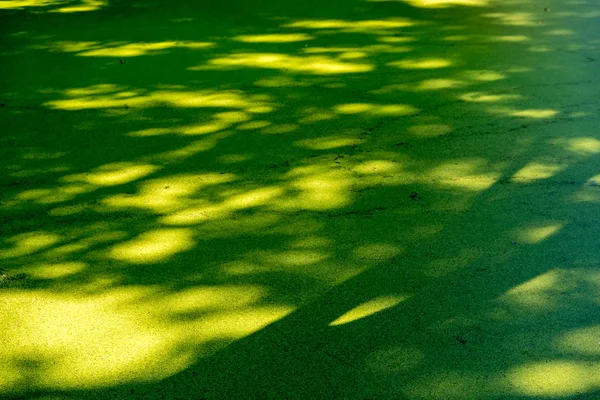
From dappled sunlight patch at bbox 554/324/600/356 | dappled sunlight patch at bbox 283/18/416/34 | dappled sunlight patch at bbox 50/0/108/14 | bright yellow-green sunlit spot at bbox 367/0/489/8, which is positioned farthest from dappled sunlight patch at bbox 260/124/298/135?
dappled sunlight patch at bbox 50/0/108/14

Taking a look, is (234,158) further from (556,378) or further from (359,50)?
(556,378)

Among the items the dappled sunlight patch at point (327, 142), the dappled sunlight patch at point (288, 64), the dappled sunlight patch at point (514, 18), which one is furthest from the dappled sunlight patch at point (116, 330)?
the dappled sunlight patch at point (514, 18)

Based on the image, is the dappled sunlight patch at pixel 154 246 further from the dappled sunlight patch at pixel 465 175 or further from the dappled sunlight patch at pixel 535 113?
the dappled sunlight patch at pixel 535 113

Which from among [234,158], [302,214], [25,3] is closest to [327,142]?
[234,158]

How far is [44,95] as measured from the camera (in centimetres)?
314

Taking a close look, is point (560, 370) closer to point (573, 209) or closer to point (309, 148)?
point (573, 209)

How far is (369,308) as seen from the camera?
178 centimetres

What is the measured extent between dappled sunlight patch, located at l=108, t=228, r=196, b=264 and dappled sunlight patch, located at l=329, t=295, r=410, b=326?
1.81 ft

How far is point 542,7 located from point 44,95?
2899 mm

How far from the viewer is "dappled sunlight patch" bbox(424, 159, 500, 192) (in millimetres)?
2336

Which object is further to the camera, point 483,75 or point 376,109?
point 483,75

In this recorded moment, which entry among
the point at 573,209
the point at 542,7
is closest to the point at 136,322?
the point at 573,209

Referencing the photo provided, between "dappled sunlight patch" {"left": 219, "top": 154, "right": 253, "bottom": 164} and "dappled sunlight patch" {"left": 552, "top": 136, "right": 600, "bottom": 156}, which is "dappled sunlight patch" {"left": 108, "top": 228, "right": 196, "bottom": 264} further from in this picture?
"dappled sunlight patch" {"left": 552, "top": 136, "right": 600, "bottom": 156}

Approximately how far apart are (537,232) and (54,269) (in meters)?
1.38
